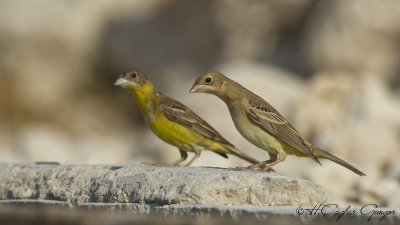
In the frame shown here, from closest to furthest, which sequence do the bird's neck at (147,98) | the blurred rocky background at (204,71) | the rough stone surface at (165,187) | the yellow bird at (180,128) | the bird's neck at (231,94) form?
the rough stone surface at (165,187)
the bird's neck at (231,94)
the yellow bird at (180,128)
the bird's neck at (147,98)
the blurred rocky background at (204,71)

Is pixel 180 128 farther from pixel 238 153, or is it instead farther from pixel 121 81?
pixel 121 81

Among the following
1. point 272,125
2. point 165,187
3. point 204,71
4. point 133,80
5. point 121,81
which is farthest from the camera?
point 204,71

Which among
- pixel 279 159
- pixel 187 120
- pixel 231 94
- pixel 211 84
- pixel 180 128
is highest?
pixel 211 84

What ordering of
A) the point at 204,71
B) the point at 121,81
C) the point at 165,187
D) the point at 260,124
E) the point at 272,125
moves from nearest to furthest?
the point at 165,187
the point at 260,124
the point at 272,125
the point at 121,81
the point at 204,71

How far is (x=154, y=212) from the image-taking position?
700cm

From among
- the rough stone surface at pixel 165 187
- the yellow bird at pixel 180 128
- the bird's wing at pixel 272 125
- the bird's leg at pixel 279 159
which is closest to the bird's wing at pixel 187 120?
the yellow bird at pixel 180 128

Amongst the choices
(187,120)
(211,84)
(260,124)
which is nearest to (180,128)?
(187,120)

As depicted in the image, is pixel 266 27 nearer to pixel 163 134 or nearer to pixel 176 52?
pixel 176 52

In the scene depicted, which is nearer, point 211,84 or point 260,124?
point 260,124

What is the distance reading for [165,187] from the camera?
717cm

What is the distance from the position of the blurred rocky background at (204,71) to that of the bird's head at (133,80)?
3.68m

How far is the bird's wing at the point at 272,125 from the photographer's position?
841 cm

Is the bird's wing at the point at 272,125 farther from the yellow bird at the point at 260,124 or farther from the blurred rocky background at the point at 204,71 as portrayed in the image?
the blurred rocky background at the point at 204,71

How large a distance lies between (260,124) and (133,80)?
2.00m
